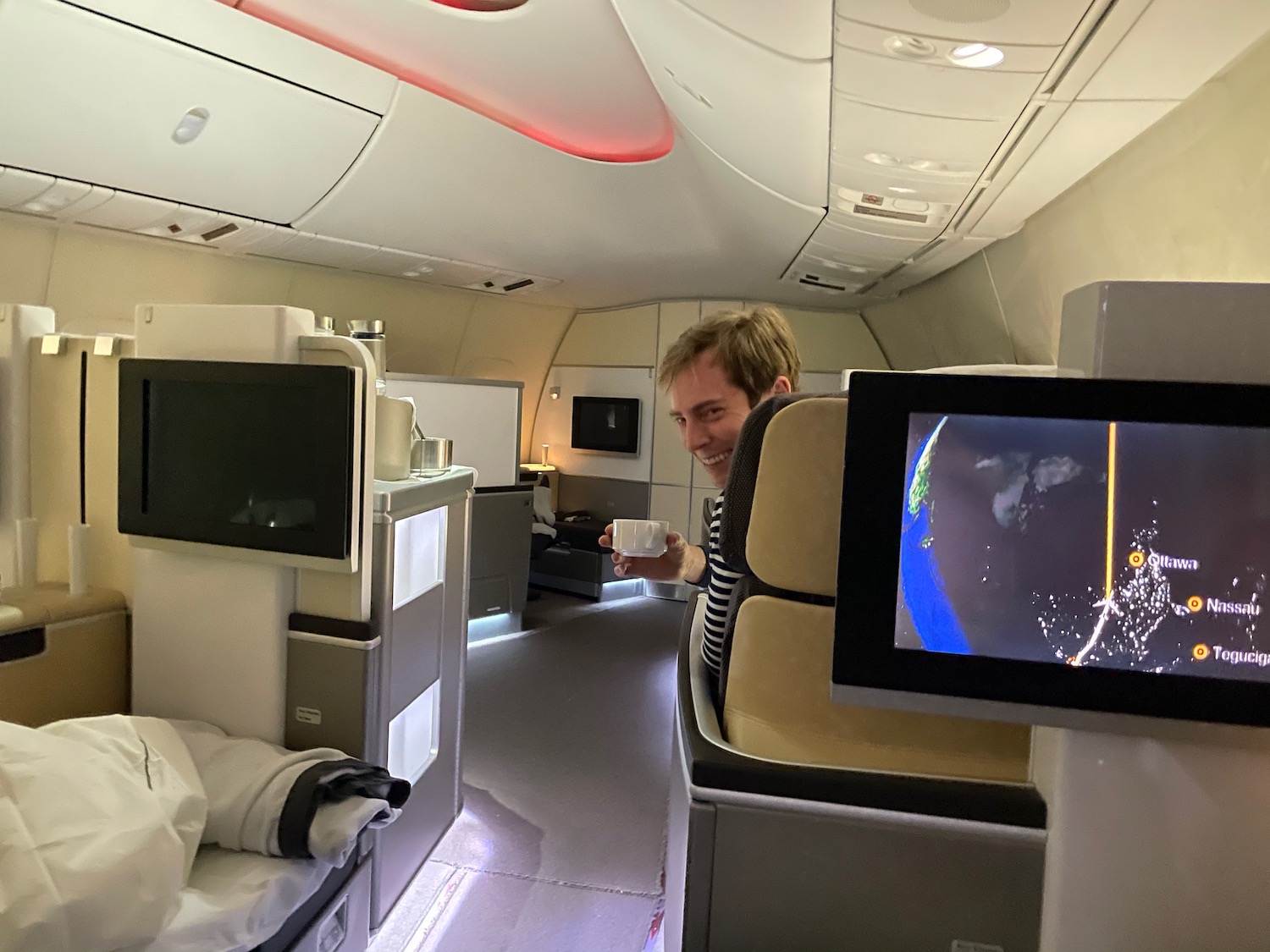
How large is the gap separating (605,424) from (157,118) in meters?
4.39

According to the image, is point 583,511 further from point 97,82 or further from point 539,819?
point 97,82

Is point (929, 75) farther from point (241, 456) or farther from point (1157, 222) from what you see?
point (241, 456)

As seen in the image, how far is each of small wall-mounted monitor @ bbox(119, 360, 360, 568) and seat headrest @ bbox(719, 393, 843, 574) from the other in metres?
0.98

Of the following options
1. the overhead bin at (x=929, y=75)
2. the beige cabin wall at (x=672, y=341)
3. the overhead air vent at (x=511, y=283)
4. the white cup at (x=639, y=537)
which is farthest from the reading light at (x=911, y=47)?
the beige cabin wall at (x=672, y=341)

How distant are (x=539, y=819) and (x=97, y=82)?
3.07 metres

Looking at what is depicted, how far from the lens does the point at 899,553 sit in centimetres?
102

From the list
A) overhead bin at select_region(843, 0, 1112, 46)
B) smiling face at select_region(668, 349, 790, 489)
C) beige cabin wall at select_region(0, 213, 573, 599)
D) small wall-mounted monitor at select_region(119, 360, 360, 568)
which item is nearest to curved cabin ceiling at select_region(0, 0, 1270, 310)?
overhead bin at select_region(843, 0, 1112, 46)

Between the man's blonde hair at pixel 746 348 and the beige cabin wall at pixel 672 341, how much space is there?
460 cm

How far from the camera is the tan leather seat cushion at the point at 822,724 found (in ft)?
3.81

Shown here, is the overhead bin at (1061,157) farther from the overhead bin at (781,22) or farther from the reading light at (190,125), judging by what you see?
the reading light at (190,125)

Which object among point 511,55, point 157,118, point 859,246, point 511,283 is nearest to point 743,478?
point 511,55

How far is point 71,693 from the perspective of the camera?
2.09 metres

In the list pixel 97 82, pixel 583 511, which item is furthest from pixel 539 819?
pixel 583 511

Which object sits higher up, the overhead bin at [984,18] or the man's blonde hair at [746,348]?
the overhead bin at [984,18]
